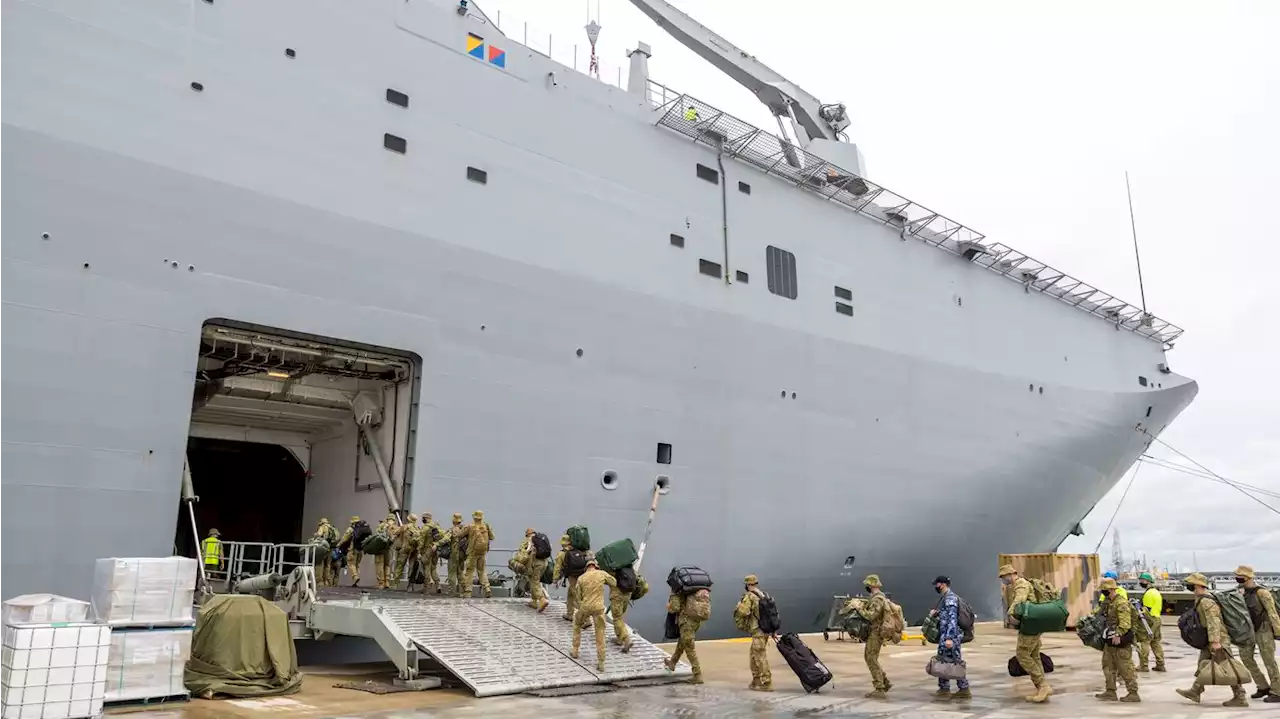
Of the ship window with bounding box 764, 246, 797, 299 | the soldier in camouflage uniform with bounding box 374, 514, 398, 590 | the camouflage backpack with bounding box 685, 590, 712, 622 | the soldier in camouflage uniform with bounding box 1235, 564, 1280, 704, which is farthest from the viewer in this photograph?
the ship window with bounding box 764, 246, 797, 299

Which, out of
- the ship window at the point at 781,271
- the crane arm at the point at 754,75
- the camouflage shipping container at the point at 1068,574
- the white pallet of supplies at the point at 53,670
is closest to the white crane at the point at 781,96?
the crane arm at the point at 754,75

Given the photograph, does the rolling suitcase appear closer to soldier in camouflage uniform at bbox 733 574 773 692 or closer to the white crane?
soldier in camouflage uniform at bbox 733 574 773 692

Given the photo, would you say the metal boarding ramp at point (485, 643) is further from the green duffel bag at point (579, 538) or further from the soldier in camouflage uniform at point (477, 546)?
the green duffel bag at point (579, 538)

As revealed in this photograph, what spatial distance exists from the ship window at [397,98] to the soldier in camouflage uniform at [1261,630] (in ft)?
34.6

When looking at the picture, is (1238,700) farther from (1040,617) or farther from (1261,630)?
(1040,617)

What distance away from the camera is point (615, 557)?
28.2ft

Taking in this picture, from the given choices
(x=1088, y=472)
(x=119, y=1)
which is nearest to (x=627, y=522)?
(x=119, y=1)

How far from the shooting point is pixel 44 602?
20.1 ft

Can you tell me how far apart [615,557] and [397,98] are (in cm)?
673

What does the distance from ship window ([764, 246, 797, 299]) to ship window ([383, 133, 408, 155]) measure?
21.5 ft

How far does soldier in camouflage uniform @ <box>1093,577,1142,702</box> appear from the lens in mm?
7469

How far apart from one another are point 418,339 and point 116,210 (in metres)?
3.52

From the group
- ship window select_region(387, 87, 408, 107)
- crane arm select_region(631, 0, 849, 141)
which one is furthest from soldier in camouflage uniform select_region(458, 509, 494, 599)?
crane arm select_region(631, 0, 849, 141)

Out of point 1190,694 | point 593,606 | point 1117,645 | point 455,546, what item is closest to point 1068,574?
point 1190,694
